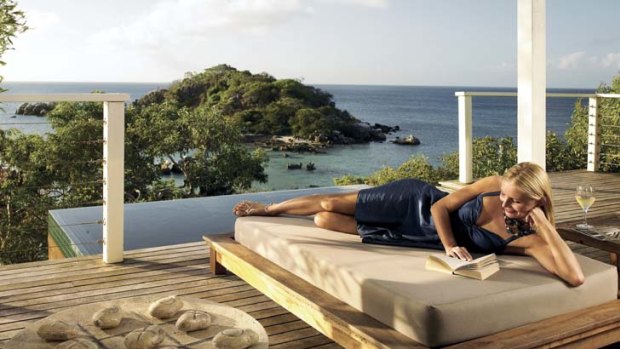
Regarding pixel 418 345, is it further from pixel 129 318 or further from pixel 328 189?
pixel 328 189

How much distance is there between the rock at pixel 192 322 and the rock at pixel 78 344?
0.73 ft

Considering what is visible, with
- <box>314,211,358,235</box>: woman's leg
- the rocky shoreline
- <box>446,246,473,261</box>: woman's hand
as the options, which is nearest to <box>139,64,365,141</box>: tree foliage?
the rocky shoreline

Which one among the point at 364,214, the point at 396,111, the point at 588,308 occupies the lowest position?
the point at 588,308

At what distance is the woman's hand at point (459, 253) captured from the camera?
99.2 inches

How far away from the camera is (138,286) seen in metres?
3.47

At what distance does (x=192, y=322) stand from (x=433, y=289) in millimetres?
806

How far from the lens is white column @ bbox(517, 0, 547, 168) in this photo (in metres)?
4.20

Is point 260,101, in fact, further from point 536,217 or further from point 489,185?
point 536,217

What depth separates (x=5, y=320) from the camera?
2.98 meters

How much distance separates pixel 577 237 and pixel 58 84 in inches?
977

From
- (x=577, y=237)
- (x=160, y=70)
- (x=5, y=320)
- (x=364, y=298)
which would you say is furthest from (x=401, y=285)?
(x=160, y=70)

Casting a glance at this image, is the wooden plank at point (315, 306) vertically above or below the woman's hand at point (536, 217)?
below

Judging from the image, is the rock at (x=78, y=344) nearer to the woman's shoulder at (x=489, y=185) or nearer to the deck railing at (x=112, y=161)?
the woman's shoulder at (x=489, y=185)

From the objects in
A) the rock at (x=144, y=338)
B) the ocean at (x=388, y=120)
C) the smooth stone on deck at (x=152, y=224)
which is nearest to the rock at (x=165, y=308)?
the rock at (x=144, y=338)
